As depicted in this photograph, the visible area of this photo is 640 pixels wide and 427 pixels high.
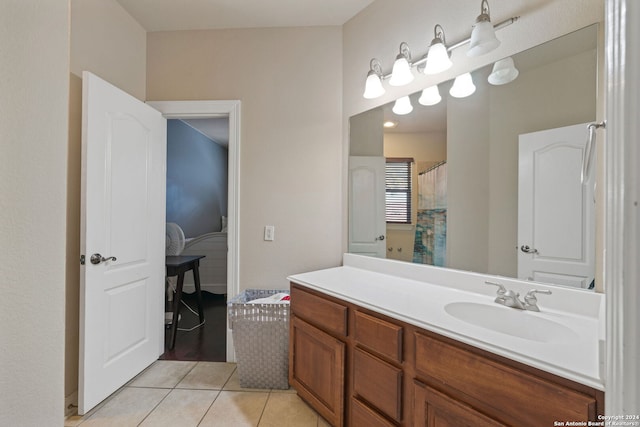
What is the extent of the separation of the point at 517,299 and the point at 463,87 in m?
1.08

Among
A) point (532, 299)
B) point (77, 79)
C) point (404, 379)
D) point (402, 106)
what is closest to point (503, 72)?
point (402, 106)

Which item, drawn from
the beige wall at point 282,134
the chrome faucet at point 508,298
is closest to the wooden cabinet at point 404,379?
the chrome faucet at point 508,298

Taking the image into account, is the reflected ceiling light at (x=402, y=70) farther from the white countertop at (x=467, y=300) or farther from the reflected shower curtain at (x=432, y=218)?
the white countertop at (x=467, y=300)

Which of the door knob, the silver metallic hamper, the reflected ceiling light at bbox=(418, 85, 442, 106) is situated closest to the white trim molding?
the reflected ceiling light at bbox=(418, 85, 442, 106)

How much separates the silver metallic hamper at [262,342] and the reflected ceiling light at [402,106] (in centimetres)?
145

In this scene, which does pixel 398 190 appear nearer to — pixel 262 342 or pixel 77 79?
pixel 262 342

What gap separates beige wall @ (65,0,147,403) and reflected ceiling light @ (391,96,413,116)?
6.37 feet

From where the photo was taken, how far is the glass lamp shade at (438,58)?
1.60 metres

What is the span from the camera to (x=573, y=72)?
1225mm

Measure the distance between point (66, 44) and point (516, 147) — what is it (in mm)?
1702

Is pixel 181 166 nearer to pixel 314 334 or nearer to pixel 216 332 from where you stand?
pixel 216 332

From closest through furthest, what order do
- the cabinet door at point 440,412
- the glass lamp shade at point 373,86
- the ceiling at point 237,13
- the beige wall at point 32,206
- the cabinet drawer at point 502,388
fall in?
the beige wall at point 32,206, the cabinet drawer at point 502,388, the cabinet door at point 440,412, the glass lamp shade at point 373,86, the ceiling at point 237,13

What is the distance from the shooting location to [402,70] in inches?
70.9

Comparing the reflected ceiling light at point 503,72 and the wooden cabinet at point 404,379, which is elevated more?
the reflected ceiling light at point 503,72
